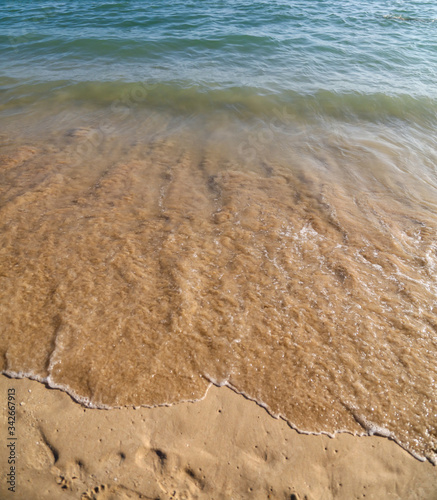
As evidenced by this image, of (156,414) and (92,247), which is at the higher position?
(92,247)

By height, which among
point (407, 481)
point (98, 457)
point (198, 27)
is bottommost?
point (407, 481)

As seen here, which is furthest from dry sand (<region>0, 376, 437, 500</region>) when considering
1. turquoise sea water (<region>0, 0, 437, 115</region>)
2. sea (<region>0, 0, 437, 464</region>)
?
turquoise sea water (<region>0, 0, 437, 115</region>)

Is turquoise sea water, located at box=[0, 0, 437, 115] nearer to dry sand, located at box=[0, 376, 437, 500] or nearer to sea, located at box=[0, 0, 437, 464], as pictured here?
sea, located at box=[0, 0, 437, 464]

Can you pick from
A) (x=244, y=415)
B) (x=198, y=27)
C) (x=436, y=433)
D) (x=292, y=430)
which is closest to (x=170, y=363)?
(x=244, y=415)

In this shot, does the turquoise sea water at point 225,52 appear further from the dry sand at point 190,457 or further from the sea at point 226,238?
the dry sand at point 190,457

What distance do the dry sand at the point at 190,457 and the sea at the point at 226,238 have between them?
0.11m

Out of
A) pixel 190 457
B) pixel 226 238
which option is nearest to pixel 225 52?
pixel 226 238

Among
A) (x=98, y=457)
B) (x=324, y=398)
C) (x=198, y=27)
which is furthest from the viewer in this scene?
(x=198, y=27)

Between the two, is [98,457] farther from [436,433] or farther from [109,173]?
[109,173]

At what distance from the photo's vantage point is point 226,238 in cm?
375

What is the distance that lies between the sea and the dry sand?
0.11m

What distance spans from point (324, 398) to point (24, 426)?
219cm

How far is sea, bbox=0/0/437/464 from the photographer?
8.23ft

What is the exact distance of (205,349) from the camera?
2.66 metres
